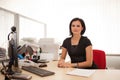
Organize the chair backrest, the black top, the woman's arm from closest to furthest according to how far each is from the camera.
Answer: the woman's arm → the black top → the chair backrest

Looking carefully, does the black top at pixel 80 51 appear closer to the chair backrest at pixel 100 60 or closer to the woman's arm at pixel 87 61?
the woman's arm at pixel 87 61

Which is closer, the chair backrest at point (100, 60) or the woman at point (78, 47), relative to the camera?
the woman at point (78, 47)

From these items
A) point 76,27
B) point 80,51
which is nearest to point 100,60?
point 80,51

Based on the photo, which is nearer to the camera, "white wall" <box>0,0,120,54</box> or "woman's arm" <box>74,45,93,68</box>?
"woman's arm" <box>74,45,93,68</box>

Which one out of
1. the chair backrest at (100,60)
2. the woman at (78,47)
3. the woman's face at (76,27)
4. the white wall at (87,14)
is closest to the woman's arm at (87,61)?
the woman at (78,47)

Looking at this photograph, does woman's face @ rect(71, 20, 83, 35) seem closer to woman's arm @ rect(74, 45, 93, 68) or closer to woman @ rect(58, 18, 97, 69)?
woman @ rect(58, 18, 97, 69)

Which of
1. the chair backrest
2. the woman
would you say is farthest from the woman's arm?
the chair backrest

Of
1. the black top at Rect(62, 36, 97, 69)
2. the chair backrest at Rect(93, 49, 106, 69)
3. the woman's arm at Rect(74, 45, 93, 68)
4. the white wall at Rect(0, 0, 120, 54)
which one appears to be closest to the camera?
the woman's arm at Rect(74, 45, 93, 68)

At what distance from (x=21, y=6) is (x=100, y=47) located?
2100mm

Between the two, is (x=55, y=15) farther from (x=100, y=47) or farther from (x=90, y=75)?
(x=90, y=75)

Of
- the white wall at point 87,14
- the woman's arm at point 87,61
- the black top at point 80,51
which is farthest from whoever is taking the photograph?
the white wall at point 87,14

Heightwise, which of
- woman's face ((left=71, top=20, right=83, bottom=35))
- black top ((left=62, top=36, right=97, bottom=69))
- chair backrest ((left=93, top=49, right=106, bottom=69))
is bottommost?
chair backrest ((left=93, top=49, right=106, bottom=69))

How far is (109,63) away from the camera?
320cm

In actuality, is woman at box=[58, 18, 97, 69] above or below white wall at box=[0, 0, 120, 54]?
below
